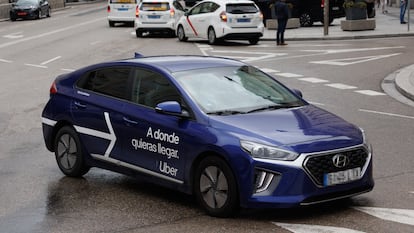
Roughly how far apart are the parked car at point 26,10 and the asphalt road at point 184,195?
26730 mm

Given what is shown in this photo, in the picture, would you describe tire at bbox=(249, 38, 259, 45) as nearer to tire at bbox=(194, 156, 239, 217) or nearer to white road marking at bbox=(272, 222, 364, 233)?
tire at bbox=(194, 156, 239, 217)

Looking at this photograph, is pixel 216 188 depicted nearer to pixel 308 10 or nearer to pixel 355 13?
pixel 355 13

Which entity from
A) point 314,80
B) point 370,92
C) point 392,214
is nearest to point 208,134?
point 392,214

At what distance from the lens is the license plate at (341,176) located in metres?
7.87

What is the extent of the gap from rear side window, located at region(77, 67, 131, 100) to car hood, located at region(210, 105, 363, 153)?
1.60 metres

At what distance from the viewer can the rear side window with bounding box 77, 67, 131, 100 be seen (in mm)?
9570

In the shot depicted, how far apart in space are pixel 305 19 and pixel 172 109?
3146cm

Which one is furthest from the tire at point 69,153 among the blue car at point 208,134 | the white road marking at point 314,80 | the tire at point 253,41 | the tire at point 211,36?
the tire at point 253,41

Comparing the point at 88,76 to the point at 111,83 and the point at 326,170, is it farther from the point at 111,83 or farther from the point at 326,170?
the point at 326,170

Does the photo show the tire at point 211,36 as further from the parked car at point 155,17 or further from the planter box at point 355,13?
the planter box at point 355,13

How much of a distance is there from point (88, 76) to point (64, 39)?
24.9m

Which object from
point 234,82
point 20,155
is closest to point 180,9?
point 20,155

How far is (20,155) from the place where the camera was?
11938mm

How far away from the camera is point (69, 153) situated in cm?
1028
